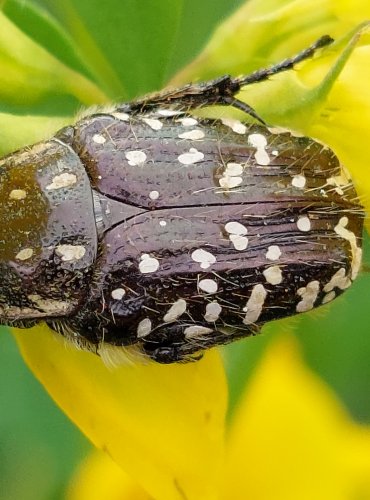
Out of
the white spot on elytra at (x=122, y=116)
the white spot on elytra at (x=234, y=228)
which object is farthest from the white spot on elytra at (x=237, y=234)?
the white spot on elytra at (x=122, y=116)

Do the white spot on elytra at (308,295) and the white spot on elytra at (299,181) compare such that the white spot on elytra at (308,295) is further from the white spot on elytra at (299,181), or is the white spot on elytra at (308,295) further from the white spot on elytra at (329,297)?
the white spot on elytra at (299,181)

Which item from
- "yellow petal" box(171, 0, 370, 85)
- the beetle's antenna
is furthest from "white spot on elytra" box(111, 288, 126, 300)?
"yellow petal" box(171, 0, 370, 85)

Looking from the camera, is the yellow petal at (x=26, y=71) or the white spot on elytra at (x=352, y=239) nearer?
the white spot on elytra at (x=352, y=239)

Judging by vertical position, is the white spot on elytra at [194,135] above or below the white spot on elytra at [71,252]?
above

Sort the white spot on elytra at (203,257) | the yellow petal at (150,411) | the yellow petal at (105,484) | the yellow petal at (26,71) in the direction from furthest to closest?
the yellow petal at (105,484), the yellow petal at (26,71), the yellow petal at (150,411), the white spot on elytra at (203,257)

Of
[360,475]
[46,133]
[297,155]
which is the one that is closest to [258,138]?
[297,155]

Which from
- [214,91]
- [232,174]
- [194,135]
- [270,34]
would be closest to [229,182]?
[232,174]

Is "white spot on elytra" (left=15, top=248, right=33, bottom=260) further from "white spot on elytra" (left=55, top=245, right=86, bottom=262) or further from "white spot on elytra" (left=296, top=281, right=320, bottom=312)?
"white spot on elytra" (left=296, top=281, right=320, bottom=312)

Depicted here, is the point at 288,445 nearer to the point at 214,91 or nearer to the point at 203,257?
the point at 203,257
